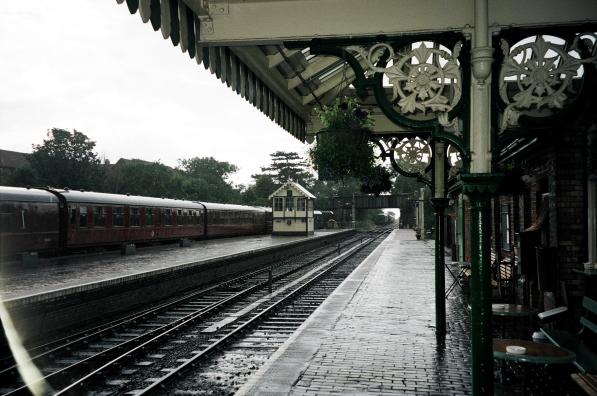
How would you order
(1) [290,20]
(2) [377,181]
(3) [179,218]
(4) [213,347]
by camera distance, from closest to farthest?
(1) [290,20] < (2) [377,181] < (4) [213,347] < (3) [179,218]

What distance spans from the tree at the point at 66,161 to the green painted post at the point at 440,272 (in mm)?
44449

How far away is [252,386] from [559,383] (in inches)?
115

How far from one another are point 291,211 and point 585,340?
3516cm

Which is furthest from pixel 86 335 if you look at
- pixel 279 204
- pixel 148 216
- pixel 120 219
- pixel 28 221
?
pixel 279 204

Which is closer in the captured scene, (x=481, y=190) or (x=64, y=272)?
(x=481, y=190)

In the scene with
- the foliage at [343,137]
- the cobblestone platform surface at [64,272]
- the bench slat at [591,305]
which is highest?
the foliage at [343,137]

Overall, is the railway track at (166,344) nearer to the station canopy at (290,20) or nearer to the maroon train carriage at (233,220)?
the station canopy at (290,20)

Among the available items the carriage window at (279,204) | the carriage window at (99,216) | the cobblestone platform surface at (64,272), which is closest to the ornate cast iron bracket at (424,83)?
the cobblestone platform surface at (64,272)

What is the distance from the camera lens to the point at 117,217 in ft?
69.5

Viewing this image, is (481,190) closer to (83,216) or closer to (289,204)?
(83,216)

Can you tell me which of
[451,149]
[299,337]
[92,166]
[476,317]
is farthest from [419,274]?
[92,166]

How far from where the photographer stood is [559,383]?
4852 millimetres

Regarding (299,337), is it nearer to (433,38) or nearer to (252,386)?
(252,386)

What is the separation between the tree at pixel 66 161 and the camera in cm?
4534
